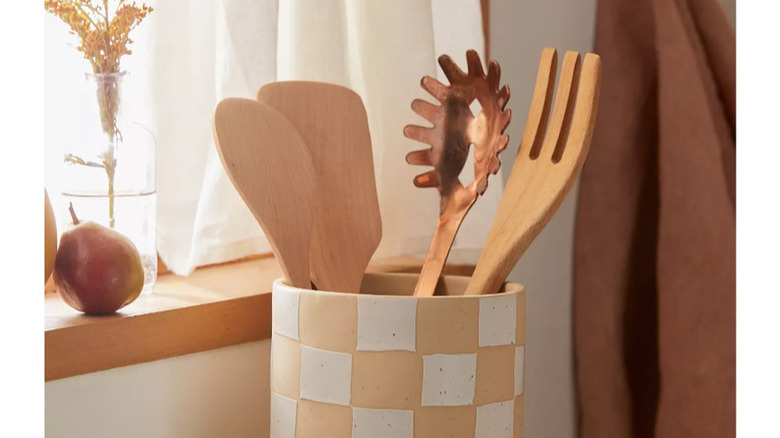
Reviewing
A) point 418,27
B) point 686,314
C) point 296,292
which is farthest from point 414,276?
point 686,314

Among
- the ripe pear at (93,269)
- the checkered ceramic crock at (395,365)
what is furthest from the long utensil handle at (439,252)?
the ripe pear at (93,269)

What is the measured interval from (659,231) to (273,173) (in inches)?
23.2

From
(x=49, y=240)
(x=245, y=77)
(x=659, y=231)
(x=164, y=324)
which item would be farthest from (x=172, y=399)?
(x=659, y=231)

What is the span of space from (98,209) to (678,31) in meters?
0.73

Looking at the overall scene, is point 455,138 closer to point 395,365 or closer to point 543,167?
point 543,167

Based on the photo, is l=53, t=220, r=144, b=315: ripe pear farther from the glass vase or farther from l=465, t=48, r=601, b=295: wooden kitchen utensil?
l=465, t=48, r=601, b=295: wooden kitchen utensil

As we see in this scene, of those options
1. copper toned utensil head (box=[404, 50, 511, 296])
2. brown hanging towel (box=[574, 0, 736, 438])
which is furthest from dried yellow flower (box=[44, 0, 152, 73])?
brown hanging towel (box=[574, 0, 736, 438])

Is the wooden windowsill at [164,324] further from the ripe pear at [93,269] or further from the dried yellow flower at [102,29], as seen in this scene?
the dried yellow flower at [102,29]

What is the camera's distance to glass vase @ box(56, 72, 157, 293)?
67cm

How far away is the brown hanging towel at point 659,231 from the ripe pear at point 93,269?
630mm

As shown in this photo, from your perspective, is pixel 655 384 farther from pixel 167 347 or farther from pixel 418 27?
pixel 167 347

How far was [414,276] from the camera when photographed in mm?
678

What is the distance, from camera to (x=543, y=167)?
600mm

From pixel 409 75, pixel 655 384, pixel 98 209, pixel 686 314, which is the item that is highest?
pixel 409 75
